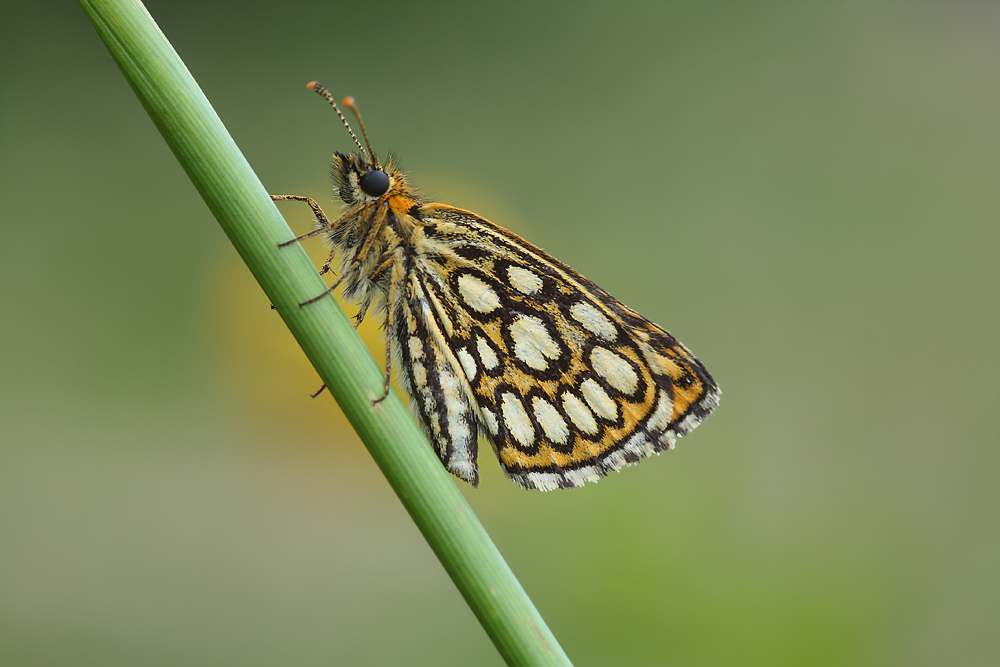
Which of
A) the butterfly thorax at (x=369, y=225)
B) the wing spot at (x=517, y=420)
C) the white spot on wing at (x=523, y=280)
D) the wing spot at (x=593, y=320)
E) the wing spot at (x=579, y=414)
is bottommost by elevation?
the wing spot at (x=579, y=414)

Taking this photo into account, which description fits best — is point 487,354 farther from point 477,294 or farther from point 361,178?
point 361,178

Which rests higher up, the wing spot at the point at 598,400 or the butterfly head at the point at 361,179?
the butterfly head at the point at 361,179

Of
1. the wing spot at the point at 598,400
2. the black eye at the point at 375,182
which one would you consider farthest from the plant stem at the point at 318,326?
the wing spot at the point at 598,400

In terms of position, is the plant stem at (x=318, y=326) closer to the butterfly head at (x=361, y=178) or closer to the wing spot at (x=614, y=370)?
the butterfly head at (x=361, y=178)

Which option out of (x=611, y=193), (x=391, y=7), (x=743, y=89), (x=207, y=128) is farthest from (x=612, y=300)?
(x=743, y=89)

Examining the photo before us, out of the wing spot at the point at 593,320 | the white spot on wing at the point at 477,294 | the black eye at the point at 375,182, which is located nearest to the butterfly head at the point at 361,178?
the black eye at the point at 375,182

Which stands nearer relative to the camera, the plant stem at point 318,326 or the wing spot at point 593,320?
the plant stem at point 318,326

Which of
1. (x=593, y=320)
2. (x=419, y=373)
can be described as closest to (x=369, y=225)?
(x=419, y=373)

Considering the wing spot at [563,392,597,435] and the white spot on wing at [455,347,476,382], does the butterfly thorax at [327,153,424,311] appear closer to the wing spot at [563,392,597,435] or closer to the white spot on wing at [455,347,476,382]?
the white spot on wing at [455,347,476,382]
